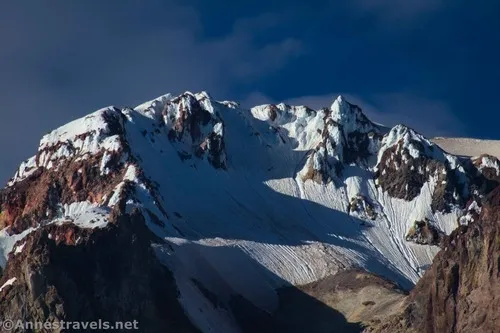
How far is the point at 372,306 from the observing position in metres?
164

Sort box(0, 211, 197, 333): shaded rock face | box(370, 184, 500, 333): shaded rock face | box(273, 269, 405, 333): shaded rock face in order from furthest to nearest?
box(273, 269, 405, 333): shaded rock face, box(0, 211, 197, 333): shaded rock face, box(370, 184, 500, 333): shaded rock face

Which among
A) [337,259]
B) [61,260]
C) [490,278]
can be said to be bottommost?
[490,278]

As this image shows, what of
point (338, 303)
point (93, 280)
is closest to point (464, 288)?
point (93, 280)

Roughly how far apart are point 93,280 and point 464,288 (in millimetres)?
39859

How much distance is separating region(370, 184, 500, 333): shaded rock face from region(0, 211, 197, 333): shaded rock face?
2631 cm

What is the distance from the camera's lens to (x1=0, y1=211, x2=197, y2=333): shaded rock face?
131m

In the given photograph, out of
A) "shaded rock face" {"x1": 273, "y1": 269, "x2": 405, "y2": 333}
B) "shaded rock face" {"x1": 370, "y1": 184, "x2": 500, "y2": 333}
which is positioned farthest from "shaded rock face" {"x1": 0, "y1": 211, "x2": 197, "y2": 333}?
"shaded rock face" {"x1": 370, "y1": 184, "x2": 500, "y2": 333}

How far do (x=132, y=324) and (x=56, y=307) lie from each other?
10.6 meters

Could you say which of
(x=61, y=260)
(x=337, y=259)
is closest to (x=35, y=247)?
(x=61, y=260)

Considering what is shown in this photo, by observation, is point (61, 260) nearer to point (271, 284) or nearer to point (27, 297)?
point (27, 297)

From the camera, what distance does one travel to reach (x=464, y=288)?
131375 millimetres

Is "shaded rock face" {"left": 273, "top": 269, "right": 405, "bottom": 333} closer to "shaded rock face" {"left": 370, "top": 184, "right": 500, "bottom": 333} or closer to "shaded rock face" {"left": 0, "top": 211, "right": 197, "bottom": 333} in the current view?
"shaded rock face" {"left": 370, "top": 184, "right": 500, "bottom": 333}

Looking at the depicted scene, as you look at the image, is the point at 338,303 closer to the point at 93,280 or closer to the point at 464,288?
the point at 464,288

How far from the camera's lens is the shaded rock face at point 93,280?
431 ft
